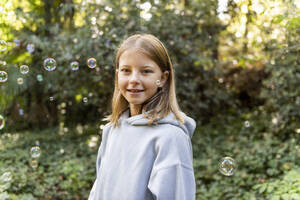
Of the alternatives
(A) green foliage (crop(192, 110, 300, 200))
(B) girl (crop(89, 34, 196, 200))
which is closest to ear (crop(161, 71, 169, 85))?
(B) girl (crop(89, 34, 196, 200))

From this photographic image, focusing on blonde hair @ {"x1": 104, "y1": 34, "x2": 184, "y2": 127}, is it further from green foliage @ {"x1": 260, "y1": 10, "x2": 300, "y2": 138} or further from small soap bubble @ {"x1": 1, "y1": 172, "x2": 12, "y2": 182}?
green foliage @ {"x1": 260, "y1": 10, "x2": 300, "y2": 138}

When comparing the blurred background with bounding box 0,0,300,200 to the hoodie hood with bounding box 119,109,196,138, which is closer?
the hoodie hood with bounding box 119,109,196,138

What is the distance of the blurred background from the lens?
3.96 meters

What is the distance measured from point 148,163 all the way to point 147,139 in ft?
0.37

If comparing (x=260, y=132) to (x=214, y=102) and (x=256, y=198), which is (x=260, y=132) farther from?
(x=256, y=198)

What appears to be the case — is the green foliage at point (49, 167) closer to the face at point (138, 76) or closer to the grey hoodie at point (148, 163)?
the grey hoodie at point (148, 163)

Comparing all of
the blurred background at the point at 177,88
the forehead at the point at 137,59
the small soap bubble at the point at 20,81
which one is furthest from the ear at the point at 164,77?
the small soap bubble at the point at 20,81

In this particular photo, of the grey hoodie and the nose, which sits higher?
the nose

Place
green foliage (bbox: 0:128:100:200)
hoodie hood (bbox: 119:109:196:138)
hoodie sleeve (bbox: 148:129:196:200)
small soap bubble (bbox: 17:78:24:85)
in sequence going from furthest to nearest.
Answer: small soap bubble (bbox: 17:78:24:85), green foliage (bbox: 0:128:100:200), hoodie hood (bbox: 119:109:196:138), hoodie sleeve (bbox: 148:129:196:200)

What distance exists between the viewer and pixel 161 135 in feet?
4.50

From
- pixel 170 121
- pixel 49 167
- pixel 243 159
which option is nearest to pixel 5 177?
pixel 49 167

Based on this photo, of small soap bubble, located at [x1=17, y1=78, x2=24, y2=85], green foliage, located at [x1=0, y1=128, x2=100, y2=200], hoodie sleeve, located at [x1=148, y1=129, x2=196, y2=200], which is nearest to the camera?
hoodie sleeve, located at [x1=148, y1=129, x2=196, y2=200]

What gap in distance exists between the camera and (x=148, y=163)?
1.39m

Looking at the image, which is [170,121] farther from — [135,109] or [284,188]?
[284,188]
